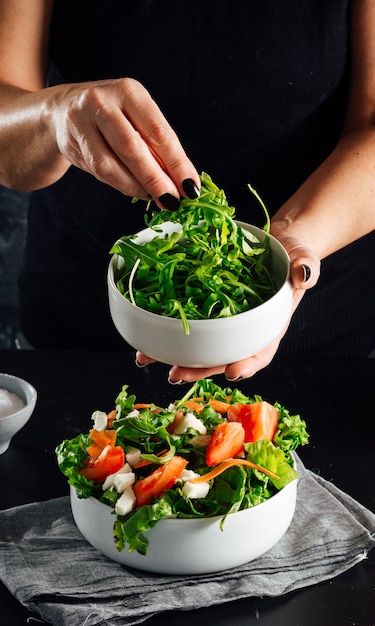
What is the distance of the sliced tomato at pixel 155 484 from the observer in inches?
53.8

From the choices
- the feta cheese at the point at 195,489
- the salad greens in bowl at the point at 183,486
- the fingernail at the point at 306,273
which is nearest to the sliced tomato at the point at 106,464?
the salad greens in bowl at the point at 183,486

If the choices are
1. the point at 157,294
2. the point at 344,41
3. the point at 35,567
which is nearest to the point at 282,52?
the point at 344,41

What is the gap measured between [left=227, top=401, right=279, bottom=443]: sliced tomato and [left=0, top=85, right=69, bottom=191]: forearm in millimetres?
551

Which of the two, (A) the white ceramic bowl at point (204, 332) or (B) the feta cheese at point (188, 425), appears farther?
(B) the feta cheese at point (188, 425)

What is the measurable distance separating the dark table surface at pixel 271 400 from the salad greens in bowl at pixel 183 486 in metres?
0.09

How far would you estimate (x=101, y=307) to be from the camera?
2.11m

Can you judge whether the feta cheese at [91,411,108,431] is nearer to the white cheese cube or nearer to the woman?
the white cheese cube

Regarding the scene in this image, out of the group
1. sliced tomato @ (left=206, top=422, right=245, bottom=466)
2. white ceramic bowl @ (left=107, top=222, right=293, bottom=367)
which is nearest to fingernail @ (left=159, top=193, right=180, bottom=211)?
white ceramic bowl @ (left=107, top=222, right=293, bottom=367)

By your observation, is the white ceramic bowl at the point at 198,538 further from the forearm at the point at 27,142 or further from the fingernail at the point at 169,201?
the forearm at the point at 27,142

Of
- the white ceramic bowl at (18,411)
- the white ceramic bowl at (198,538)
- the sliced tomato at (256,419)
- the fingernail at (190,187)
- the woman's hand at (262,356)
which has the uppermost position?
the fingernail at (190,187)

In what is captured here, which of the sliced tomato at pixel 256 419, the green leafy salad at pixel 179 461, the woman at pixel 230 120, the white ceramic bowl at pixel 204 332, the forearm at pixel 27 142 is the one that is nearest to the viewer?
the white ceramic bowl at pixel 204 332

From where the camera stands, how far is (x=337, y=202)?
177cm

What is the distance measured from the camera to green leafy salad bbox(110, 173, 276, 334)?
129 cm

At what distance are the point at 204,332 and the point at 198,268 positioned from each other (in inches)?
3.7
